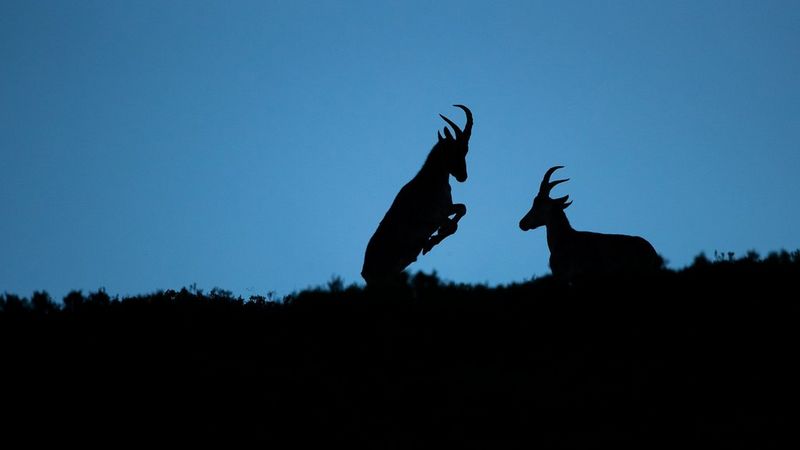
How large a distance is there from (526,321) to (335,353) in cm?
208

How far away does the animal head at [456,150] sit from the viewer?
758 inches

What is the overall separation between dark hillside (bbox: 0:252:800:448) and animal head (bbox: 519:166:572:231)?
37.7 ft

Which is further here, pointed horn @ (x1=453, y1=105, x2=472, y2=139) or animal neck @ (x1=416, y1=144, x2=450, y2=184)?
pointed horn @ (x1=453, y1=105, x2=472, y2=139)

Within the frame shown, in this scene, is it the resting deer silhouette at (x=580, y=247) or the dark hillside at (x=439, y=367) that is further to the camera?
the resting deer silhouette at (x=580, y=247)

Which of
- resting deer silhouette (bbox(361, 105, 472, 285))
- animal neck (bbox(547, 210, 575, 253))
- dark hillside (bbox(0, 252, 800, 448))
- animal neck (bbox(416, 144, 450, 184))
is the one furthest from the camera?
animal neck (bbox(547, 210, 575, 253))

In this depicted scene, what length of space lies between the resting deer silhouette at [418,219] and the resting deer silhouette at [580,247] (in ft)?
9.08

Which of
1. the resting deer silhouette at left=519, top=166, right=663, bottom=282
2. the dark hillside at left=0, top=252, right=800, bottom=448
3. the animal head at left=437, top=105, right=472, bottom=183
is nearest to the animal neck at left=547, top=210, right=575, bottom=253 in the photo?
the resting deer silhouette at left=519, top=166, right=663, bottom=282

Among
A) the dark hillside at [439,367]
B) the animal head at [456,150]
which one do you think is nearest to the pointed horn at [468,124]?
the animal head at [456,150]

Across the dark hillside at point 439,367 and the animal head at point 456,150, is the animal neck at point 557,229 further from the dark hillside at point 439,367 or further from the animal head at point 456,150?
the dark hillside at point 439,367

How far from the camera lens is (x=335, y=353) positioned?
879 centimetres

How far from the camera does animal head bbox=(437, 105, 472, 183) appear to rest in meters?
19.3

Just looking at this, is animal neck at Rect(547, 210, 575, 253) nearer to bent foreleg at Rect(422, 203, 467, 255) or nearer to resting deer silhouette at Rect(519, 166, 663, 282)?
resting deer silhouette at Rect(519, 166, 663, 282)

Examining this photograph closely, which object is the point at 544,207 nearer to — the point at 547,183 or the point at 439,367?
the point at 547,183

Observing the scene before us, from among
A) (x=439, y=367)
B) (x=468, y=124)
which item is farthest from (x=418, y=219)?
(x=439, y=367)
